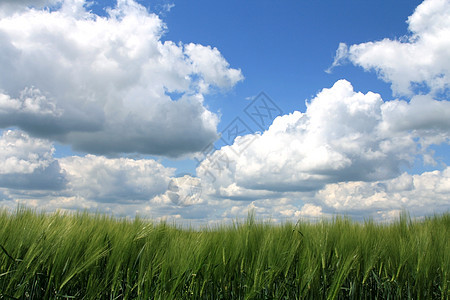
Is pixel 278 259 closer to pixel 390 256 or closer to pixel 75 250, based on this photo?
pixel 390 256

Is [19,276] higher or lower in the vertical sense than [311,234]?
lower

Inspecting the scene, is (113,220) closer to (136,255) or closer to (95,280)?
(136,255)

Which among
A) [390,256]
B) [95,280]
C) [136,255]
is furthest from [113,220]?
[390,256]

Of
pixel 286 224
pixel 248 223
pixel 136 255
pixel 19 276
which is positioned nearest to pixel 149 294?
pixel 136 255

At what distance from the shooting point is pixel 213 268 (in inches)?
132

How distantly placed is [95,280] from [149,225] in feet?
6.92

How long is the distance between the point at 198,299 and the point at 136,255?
104cm

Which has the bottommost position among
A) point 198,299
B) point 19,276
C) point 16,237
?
point 198,299

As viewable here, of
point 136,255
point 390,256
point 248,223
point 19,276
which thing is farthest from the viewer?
point 248,223

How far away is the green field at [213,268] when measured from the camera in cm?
315

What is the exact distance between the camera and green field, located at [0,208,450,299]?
10.3ft

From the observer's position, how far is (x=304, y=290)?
3.26 m

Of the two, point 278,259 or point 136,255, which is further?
point 136,255

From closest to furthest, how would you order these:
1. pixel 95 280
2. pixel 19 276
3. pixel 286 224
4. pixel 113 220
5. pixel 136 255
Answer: pixel 19 276
pixel 95 280
pixel 136 255
pixel 286 224
pixel 113 220
